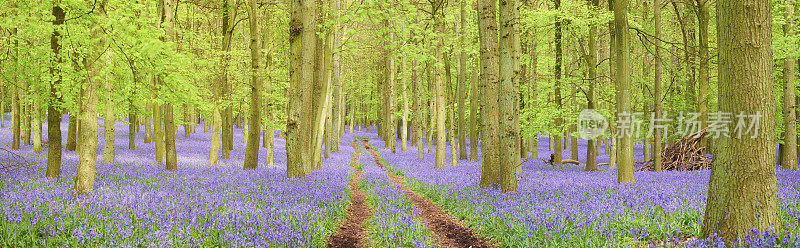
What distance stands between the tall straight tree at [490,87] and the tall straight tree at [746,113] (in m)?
5.46

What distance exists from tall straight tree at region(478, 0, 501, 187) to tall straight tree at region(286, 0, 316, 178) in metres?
4.52

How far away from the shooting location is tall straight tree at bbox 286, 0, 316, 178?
432 inches

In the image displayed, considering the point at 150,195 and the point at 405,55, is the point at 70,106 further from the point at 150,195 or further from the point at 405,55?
the point at 405,55

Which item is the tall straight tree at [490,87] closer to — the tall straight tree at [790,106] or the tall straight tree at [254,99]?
the tall straight tree at [254,99]

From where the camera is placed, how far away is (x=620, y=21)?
10.7 m

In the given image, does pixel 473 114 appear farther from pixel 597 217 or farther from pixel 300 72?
pixel 597 217

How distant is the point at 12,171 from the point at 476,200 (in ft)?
37.4

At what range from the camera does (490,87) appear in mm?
9836

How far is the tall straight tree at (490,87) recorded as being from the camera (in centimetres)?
979

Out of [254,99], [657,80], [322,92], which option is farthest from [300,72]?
[657,80]

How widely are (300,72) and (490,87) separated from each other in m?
5.12

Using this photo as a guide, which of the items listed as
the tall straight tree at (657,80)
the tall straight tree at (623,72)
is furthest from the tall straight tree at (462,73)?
the tall straight tree at (623,72)

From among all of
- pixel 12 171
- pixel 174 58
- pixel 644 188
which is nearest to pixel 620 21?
pixel 644 188

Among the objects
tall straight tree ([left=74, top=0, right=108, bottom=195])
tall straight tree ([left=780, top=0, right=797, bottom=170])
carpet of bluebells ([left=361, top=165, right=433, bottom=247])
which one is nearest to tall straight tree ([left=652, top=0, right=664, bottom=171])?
tall straight tree ([left=780, top=0, right=797, bottom=170])
